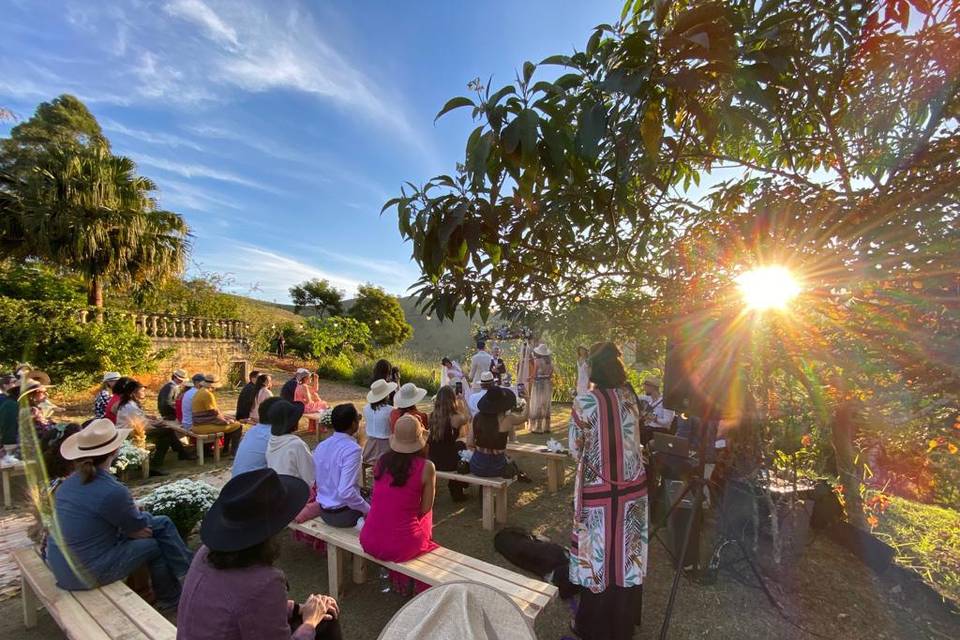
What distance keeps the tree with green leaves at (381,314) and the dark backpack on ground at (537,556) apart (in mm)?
26775

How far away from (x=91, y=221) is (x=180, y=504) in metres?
13.1

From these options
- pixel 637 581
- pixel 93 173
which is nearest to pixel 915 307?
pixel 637 581

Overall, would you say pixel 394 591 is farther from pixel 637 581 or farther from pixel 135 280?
pixel 135 280

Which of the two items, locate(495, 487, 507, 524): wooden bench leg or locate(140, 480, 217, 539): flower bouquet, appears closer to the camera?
locate(140, 480, 217, 539): flower bouquet

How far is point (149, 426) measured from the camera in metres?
6.34

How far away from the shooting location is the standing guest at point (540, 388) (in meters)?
8.43

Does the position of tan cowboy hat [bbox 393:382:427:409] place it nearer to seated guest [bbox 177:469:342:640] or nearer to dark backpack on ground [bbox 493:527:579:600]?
dark backpack on ground [bbox 493:527:579:600]

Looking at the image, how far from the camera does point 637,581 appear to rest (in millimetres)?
2576

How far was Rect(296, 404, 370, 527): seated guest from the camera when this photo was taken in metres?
3.47

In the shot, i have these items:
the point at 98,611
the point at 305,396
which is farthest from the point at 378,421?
the point at 305,396

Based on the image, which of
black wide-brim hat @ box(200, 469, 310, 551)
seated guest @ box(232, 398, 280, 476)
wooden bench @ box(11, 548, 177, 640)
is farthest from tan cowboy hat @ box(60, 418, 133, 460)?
black wide-brim hat @ box(200, 469, 310, 551)

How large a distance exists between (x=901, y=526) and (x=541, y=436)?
504 cm

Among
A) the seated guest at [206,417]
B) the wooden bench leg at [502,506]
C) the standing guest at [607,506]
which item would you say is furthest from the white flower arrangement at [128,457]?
the standing guest at [607,506]

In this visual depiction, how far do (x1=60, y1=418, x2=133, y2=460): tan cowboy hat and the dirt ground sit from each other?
120 cm
